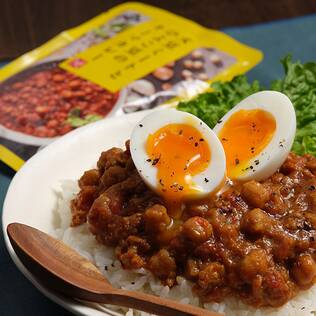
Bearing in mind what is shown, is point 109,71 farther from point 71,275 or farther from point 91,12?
point 71,275

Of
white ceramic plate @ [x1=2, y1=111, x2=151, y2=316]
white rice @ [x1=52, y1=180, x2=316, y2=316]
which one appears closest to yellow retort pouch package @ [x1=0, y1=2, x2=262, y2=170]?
white ceramic plate @ [x1=2, y1=111, x2=151, y2=316]

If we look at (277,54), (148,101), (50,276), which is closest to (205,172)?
(50,276)

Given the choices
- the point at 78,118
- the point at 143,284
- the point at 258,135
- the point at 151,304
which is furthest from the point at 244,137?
the point at 78,118

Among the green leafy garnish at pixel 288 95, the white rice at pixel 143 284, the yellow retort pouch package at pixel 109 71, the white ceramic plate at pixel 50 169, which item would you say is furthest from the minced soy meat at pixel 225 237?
the yellow retort pouch package at pixel 109 71

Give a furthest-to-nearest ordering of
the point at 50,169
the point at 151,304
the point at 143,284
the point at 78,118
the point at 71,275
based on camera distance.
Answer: the point at 78,118 < the point at 50,169 < the point at 143,284 < the point at 71,275 < the point at 151,304

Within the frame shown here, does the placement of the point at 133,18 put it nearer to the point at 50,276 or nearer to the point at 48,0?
the point at 48,0

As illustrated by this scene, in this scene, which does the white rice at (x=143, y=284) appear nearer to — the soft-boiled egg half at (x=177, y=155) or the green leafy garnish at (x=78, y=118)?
Answer: the soft-boiled egg half at (x=177, y=155)
